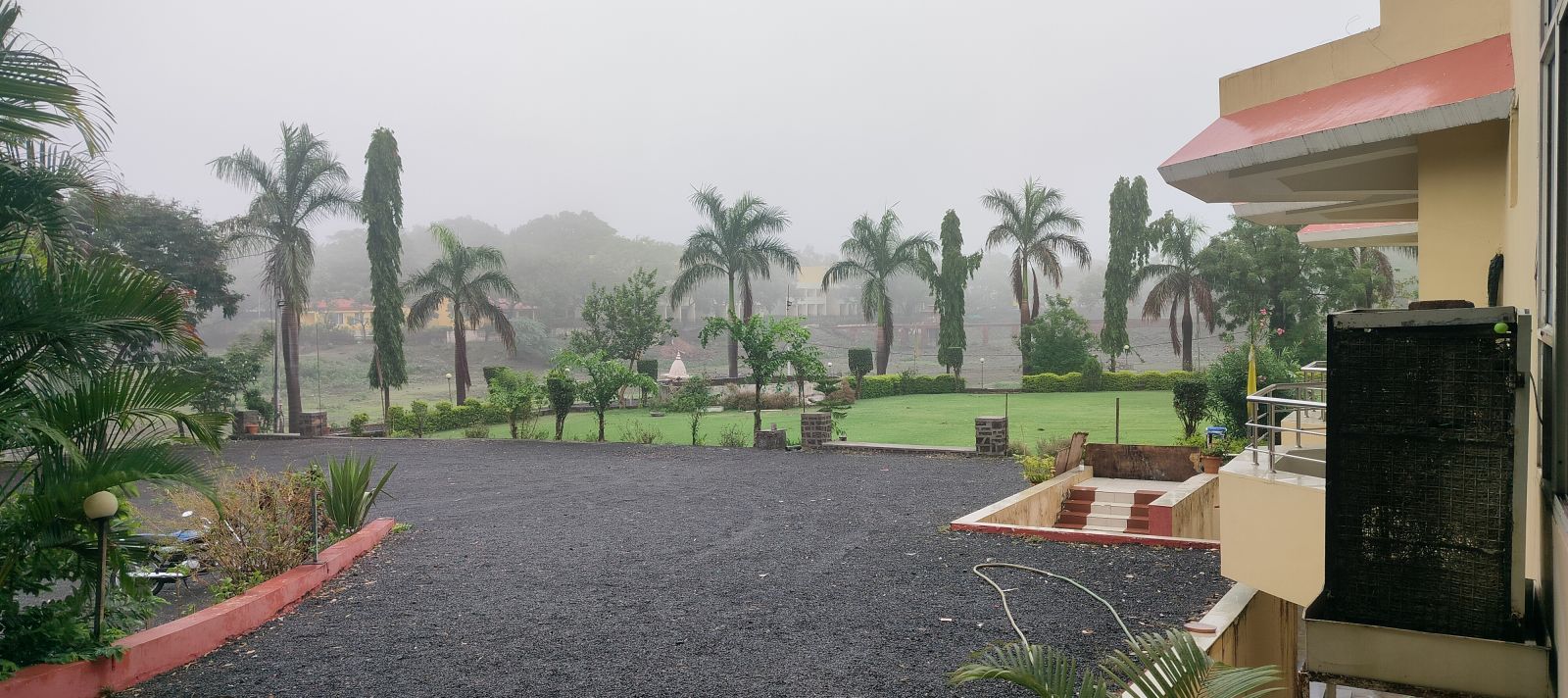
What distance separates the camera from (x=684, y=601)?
678cm

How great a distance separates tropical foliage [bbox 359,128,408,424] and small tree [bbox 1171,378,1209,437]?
20.4 m

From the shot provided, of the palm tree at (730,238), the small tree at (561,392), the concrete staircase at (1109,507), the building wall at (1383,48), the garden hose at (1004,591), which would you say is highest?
the palm tree at (730,238)

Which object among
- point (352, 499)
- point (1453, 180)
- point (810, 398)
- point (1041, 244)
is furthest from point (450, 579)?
point (1041, 244)

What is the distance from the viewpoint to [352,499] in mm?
8852

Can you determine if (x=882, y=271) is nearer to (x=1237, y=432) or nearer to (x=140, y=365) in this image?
(x=1237, y=432)

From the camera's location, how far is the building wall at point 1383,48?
5.89 metres

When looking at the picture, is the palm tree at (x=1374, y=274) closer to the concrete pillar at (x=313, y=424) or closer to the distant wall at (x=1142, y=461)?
the distant wall at (x=1142, y=461)

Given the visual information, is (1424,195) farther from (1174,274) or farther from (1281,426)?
(1174,274)

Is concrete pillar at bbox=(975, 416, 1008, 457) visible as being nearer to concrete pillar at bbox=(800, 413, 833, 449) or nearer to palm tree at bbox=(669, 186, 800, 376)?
concrete pillar at bbox=(800, 413, 833, 449)

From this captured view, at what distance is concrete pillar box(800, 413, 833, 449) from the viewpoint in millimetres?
16844

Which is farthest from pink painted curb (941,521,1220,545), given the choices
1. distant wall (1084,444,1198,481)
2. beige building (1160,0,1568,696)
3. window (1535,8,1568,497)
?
window (1535,8,1568,497)

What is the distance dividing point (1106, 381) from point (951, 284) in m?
7.79

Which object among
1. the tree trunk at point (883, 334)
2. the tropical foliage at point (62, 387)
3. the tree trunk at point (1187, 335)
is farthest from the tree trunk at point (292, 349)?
the tree trunk at point (1187, 335)

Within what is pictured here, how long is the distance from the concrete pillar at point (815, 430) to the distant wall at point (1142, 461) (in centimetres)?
501
